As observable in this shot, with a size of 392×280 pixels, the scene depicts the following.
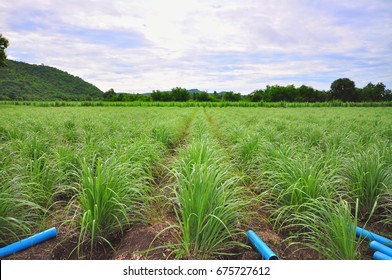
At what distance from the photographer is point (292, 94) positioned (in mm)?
52969

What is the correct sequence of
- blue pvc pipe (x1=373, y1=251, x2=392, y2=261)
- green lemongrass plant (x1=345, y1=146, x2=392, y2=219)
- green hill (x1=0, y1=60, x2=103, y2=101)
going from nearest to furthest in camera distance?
blue pvc pipe (x1=373, y1=251, x2=392, y2=261) < green lemongrass plant (x1=345, y1=146, x2=392, y2=219) < green hill (x1=0, y1=60, x2=103, y2=101)

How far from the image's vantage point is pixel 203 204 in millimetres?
2080

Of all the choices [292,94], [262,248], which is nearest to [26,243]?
[262,248]

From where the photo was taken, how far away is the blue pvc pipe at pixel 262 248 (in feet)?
6.49

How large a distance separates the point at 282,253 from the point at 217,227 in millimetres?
678

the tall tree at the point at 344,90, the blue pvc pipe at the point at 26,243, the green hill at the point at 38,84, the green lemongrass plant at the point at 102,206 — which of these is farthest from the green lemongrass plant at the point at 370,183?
the tall tree at the point at 344,90

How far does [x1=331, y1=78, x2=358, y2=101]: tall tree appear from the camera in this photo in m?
36.4

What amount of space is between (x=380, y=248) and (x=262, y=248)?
3.25 ft

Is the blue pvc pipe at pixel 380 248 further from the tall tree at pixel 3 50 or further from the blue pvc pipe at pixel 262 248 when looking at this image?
the tall tree at pixel 3 50

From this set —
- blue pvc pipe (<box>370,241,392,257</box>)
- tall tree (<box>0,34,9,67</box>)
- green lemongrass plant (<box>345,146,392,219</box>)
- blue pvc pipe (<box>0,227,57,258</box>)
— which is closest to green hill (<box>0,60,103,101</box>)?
tall tree (<box>0,34,9,67</box>)

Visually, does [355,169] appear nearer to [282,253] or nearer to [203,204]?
[282,253]

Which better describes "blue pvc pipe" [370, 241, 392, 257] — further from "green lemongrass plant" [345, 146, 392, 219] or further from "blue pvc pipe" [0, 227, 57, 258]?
"blue pvc pipe" [0, 227, 57, 258]

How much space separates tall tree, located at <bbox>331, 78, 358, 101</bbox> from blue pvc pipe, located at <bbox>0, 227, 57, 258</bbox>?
140 ft
